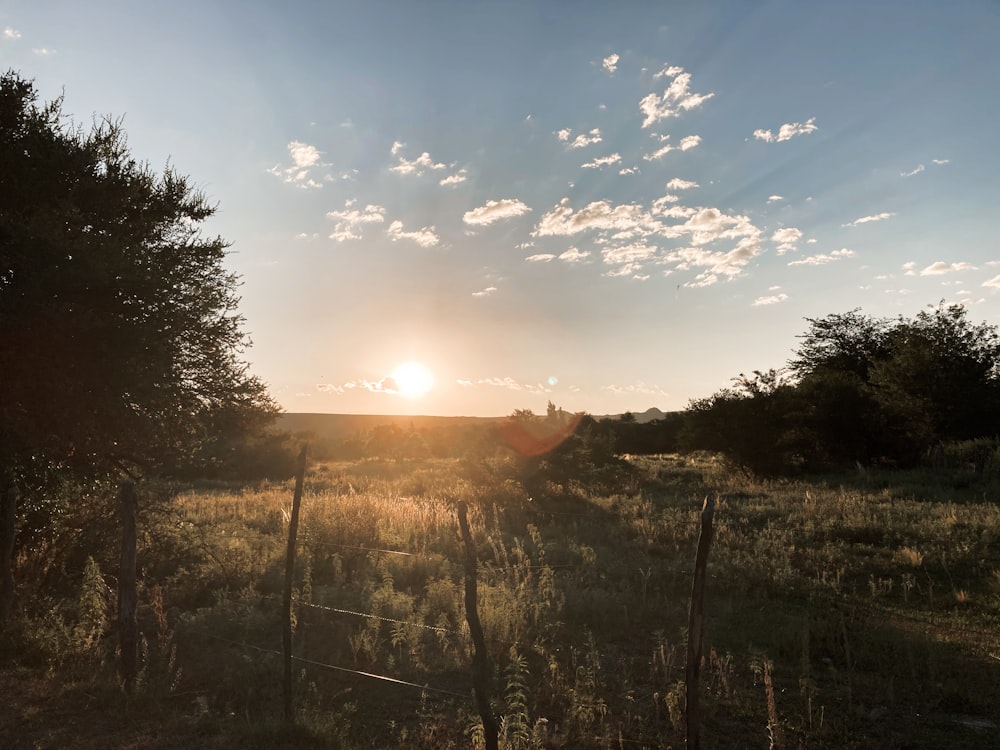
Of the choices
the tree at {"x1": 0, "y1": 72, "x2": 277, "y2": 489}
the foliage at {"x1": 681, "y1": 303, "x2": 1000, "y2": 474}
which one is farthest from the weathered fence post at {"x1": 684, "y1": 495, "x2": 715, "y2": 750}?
the foliage at {"x1": 681, "y1": 303, "x2": 1000, "y2": 474}

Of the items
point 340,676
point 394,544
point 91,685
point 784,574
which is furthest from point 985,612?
point 91,685

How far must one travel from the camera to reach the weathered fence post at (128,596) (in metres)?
8.12

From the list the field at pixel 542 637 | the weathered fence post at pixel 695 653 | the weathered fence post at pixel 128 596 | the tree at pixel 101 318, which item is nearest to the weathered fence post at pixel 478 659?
the field at pixel 542 637

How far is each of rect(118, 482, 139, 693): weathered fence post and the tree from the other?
279 centimetres

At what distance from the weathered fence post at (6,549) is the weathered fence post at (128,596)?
2.84 metres

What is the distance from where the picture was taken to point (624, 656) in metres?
9.03

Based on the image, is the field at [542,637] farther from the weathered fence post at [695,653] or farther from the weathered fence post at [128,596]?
the weathered fence post at [695,653]

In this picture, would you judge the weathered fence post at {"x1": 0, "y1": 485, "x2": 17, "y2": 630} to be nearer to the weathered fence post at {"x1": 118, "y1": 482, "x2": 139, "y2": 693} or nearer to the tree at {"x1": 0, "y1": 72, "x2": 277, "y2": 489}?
the tree at {"x1": 0, "y1": 72, "x2": 277, "y2": 489}

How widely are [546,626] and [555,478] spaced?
53.2 ft

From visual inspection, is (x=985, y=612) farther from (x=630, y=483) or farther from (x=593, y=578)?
(x=630, y=483)

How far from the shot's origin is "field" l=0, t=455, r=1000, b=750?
693 cm

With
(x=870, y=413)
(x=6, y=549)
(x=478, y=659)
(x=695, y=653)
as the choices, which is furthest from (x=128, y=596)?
(x=870, y=413)

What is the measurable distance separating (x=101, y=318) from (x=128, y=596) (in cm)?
482

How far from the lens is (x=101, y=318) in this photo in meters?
10.7
